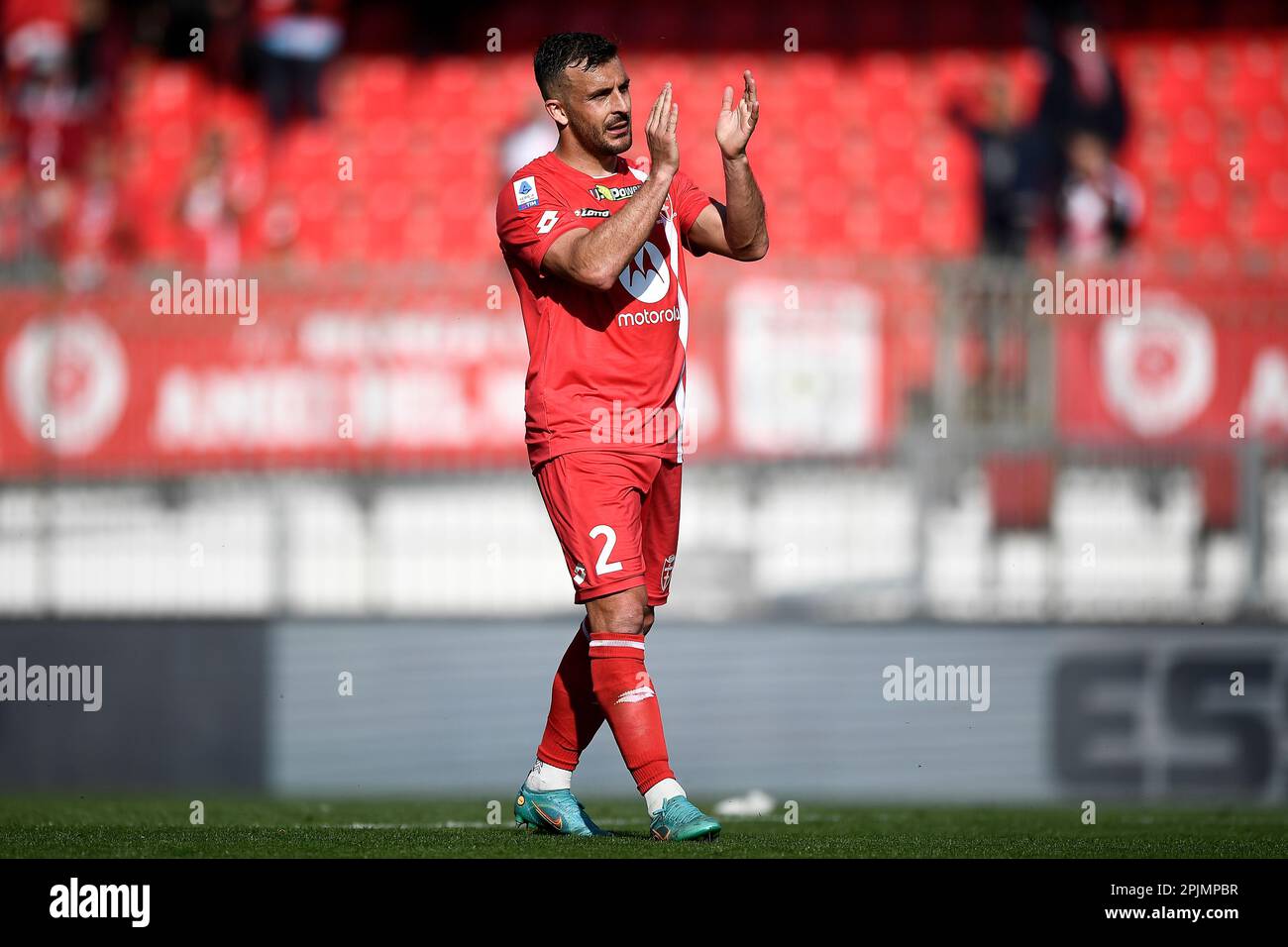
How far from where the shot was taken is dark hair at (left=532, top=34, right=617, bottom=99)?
448cm

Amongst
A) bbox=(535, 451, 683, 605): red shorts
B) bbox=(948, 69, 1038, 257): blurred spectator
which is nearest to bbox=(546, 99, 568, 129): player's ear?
bbox=(535, 451, 683, 605): red shorts

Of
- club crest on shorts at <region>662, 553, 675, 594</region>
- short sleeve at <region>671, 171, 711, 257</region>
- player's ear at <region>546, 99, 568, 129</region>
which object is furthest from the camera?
short sleeve at <region>671, 171, 711, 257</region>

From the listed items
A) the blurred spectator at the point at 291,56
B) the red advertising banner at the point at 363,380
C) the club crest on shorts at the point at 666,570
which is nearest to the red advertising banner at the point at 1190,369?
the red advertising banner at the point at 363,380

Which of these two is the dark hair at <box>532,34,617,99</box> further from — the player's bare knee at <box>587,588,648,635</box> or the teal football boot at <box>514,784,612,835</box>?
the teal football boot at <box>514,784,612,835</box>

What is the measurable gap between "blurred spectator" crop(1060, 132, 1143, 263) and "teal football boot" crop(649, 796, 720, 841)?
299 inches

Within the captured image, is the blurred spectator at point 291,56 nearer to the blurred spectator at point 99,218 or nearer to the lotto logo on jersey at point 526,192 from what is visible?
the blurred spectator at point 99,218

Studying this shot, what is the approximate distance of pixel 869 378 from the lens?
29.5 ft

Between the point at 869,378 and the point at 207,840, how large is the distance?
5249mm

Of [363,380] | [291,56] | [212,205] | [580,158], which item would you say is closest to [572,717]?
[580,158]

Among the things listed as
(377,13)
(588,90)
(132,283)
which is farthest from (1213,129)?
(588,90)

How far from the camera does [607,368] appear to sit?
4434 mm

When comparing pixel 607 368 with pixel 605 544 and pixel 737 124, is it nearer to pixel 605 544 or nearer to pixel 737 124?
pixel 605 544

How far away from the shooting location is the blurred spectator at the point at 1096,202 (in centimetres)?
1121
